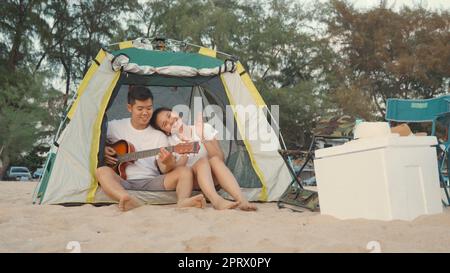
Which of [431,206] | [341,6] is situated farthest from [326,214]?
[341,6]

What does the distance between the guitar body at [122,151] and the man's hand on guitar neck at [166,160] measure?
0.25 meters

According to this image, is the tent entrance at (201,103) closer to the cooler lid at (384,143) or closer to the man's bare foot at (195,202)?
the man's bare foot at (195,202)

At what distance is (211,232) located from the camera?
1.90 metres

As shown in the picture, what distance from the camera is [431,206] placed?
6.44 ft

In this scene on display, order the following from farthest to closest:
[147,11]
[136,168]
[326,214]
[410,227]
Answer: [147,11], [136,168], [326,214], [410,227]

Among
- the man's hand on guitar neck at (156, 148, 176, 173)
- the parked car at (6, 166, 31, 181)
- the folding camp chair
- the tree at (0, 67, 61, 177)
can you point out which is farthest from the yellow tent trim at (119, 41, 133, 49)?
the parked car at (6, 166, 31, 181)

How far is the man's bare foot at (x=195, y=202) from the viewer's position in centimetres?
262

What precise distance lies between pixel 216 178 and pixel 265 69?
478 inches

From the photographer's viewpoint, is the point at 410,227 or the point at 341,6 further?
the point at 341,6

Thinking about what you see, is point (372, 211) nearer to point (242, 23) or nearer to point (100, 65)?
point (100, 65)

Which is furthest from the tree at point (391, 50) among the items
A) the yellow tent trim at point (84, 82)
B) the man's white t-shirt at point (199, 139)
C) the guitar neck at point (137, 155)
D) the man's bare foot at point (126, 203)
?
the man's bare foot at point (126, 203)

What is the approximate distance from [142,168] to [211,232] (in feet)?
4.32

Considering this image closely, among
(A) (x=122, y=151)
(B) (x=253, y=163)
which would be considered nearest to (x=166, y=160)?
(A) (x=122, y=151)

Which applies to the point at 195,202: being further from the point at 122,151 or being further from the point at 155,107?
the point at 155,107
